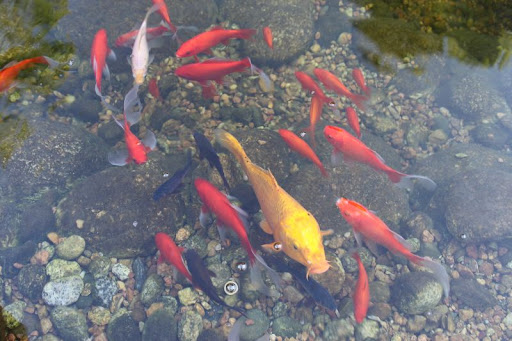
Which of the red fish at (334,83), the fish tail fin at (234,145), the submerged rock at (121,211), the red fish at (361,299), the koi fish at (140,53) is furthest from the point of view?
the red fish at (334,83)

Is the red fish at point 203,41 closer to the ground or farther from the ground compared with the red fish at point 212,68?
farther from the ground

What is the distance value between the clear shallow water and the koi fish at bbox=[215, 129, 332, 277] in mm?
918

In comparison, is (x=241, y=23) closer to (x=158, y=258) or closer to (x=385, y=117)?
(x=385, y=117)

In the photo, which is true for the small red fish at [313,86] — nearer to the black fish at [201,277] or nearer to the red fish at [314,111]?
the red fish at [314,111]

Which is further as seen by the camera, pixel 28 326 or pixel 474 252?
pixel 474 252

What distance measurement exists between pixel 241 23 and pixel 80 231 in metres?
4.48

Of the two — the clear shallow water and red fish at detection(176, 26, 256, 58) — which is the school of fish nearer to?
red fish at detection(176, 26, 256, 58)

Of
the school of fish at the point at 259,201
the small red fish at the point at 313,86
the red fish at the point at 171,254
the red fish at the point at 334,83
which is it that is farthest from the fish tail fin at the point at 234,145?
the red fish at the point at 334,83

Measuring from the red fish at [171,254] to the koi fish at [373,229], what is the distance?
1940 mm

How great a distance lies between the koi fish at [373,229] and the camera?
149 inches

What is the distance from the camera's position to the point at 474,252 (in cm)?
516

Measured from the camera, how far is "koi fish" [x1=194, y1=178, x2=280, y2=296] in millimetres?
3744

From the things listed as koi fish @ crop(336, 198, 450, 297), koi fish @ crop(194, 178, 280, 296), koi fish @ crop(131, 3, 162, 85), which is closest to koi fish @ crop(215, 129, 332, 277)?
koi fish @ crop(194, 178, 280, 296)

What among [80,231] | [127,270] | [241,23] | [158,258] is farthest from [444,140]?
[80,231]
